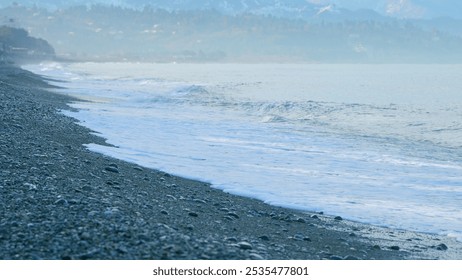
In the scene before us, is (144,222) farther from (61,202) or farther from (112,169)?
(112,169)

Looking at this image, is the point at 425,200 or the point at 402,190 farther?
the point at 402,190

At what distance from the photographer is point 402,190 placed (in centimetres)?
1449

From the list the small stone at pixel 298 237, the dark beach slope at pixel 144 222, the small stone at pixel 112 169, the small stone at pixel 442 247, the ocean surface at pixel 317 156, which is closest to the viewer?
the dark beach slope at pixel 144 222

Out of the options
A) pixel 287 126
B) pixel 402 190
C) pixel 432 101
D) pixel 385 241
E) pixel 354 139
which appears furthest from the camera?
pixel 432 101

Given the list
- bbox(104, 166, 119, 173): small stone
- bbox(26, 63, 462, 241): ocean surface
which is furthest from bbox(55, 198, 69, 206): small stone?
bbox(26, 63, 462, 241): ocean surface

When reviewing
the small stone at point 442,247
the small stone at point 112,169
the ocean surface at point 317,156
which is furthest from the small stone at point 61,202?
the small stone at point 442,247

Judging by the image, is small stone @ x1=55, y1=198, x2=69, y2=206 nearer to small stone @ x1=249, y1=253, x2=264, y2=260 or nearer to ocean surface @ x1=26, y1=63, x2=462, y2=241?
small stone @ x1=249, y1=253, x2=264, y2=260

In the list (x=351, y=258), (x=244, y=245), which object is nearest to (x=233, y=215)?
(x=351, y=258)

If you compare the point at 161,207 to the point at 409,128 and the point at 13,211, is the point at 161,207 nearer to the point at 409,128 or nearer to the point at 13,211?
the point at 13,211

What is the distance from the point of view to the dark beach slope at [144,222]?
7.70m

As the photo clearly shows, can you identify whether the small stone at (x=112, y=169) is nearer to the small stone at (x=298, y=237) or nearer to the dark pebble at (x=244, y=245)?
the small stone at (x=298, y=237)

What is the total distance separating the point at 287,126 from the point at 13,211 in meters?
20.7
